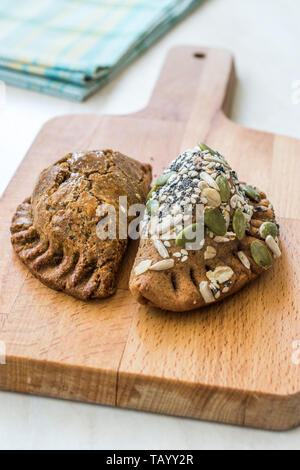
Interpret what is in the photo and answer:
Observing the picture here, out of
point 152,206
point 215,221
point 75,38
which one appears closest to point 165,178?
point 152,206

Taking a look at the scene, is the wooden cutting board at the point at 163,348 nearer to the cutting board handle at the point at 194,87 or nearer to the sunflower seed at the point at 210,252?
the sunflower seed at the point at 210,252

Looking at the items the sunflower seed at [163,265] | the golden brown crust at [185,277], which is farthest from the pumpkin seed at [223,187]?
the sunflower seed at [163,265]

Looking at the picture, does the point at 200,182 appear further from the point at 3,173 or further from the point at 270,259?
the point at 3,173

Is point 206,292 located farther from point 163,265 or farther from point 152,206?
point 152,206

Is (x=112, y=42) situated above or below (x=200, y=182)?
below

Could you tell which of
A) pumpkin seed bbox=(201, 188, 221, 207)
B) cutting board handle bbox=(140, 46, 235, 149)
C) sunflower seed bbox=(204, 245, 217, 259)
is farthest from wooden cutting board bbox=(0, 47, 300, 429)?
cutting board handle bbox=(140, 46, 235, 149)

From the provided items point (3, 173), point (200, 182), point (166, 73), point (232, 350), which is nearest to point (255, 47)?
point (166, 73)
